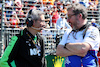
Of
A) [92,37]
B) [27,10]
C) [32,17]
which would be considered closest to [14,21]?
[27,10]

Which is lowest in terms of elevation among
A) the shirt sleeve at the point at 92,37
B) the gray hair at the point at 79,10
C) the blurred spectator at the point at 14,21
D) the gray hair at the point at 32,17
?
the blurred spectator at the point at 14,21

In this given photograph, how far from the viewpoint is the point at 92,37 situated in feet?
9.33

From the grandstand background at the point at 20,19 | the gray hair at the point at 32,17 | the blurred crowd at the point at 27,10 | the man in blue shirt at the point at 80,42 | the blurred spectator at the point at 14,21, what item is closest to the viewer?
the man in blue shirt at the point at 80,42

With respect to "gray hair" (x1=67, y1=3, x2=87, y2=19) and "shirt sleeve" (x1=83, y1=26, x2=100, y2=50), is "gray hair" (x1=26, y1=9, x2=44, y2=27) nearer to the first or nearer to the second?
"gray hair" (x1=67, y1=3, x2=87, y2=19)

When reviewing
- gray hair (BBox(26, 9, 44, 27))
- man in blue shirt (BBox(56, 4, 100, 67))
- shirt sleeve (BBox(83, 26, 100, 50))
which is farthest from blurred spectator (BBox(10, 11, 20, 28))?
shirt sleeve (BBox(83, 26, 100, 50))

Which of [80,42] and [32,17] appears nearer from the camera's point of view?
[80,42]

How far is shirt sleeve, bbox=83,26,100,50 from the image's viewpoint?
283cm

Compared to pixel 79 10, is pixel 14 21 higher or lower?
lower

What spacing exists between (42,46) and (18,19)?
5259mm

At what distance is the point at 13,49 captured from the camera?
9.55ft

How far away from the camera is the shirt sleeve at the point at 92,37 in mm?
2828

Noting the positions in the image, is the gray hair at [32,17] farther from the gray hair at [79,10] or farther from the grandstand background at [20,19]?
the grandstand background at [20,19]

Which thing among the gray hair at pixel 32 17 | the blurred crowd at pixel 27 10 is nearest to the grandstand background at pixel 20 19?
the blurred crowd at pixel 27 10

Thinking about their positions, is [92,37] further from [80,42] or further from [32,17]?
[32,17]
